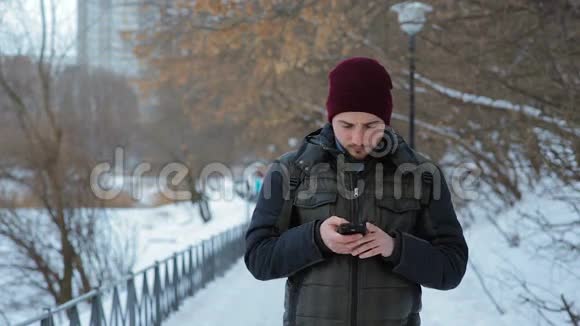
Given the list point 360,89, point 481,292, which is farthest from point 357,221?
point 481,292

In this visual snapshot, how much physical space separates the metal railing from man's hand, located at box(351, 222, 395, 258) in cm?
305

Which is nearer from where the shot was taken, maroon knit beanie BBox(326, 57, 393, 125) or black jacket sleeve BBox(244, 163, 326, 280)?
black jacket sleeve BBox(244, 163, 326, 280)

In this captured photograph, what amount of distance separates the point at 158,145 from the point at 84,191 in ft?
79.5

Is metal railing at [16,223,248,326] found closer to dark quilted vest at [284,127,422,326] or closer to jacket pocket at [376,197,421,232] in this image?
dark quilted vest at [284,127,422,326]

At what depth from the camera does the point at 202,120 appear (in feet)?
83.7

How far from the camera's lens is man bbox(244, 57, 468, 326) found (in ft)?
8.14

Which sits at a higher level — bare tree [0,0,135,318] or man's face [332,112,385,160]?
man's face [332,112,385,160]

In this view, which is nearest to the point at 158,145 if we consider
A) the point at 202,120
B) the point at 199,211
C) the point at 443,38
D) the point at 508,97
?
the point at 199,211

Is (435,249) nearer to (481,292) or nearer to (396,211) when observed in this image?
(396,211)

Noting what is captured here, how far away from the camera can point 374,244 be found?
2375 millimetres

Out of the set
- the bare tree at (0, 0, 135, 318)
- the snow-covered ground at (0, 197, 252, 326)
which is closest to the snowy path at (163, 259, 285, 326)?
the bare tree at (0, 0, 135, 318)

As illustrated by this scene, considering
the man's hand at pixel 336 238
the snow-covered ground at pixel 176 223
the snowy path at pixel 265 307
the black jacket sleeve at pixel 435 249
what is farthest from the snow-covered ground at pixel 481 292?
the snow-covered ground at pixel 176 223

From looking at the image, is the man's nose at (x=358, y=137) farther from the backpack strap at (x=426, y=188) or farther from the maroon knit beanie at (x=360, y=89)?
A: the backpack strap at (x=426, y=188)

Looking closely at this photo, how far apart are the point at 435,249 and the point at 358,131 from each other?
18.7 inches
